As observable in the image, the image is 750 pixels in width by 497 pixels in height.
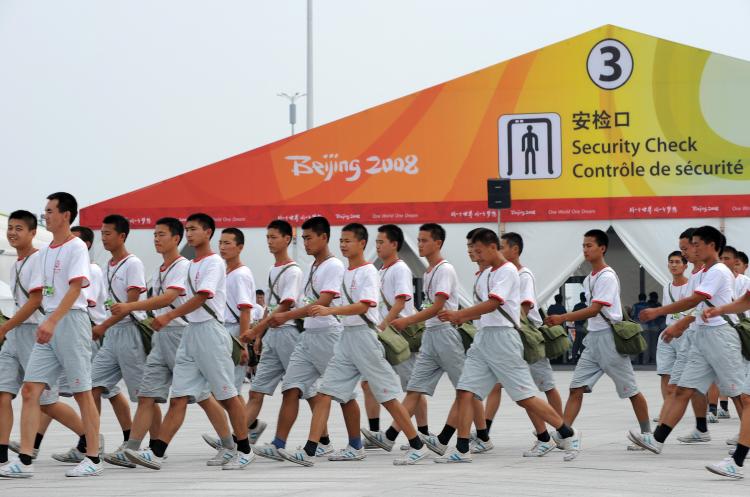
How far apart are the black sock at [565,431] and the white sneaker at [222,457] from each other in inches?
98.3

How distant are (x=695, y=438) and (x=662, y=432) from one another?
5.42ft

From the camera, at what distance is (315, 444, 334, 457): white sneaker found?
11383 millimetres

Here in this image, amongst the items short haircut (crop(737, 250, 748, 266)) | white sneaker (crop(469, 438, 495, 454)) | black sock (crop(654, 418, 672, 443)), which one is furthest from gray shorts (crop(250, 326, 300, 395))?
short haircut (crop(737, 250, 748, 266))

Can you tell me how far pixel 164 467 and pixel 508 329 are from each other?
282 cm

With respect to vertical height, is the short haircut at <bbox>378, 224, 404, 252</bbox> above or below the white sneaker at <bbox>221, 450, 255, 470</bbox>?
above

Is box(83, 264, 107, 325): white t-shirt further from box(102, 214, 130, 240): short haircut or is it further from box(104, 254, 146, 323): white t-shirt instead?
box(102, 214, 130, 240): short haircut

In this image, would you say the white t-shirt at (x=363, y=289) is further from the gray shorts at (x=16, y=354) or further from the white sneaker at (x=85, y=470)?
the gray shorts at (x=16, y=354)

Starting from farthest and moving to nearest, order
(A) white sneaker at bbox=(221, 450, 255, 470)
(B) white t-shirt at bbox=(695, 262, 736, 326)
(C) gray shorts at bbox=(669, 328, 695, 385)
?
(C) gray shorts at bbox=(669, 328, 695, 385), (B) white t-shirt at bbox=(695, 262, 736, 326), (A) white sneaker at bbox=(221, 450, 255, 470)

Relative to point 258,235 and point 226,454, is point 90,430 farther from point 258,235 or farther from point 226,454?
point 258,235

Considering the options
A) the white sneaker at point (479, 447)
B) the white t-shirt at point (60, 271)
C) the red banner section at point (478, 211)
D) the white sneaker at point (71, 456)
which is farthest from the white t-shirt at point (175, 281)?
the red banner section at point (478, 211)

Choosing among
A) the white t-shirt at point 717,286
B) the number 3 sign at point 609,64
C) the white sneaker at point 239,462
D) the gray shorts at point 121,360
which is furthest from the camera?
the number 3 sign at point 609,64

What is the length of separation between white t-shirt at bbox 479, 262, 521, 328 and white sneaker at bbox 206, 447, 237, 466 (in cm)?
A: 217

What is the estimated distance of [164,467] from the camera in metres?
10.5

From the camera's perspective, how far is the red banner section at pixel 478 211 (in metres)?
24.3
